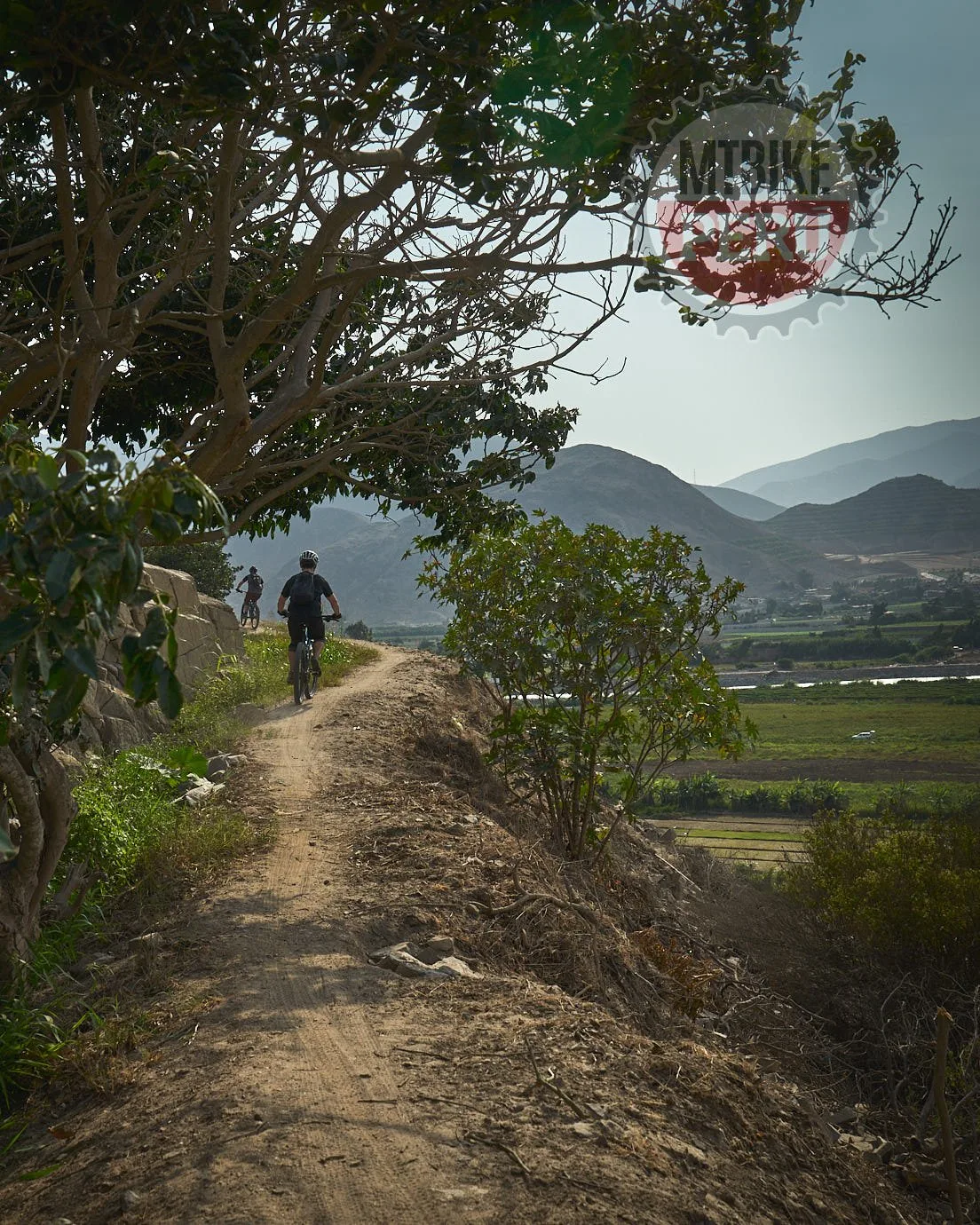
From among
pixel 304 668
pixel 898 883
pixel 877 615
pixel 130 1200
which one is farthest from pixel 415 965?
pixel 877 615

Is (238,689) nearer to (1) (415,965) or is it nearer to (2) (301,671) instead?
(2) (301,671)

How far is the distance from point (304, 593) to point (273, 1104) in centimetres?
901

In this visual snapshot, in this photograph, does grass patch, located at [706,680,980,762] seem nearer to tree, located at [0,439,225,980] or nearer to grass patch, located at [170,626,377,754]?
grass patch, located at [170,626,377,754]

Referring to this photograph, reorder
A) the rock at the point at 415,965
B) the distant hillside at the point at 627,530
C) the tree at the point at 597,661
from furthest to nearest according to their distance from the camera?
the distant hillside at the point at 627,530 < the tree at the point at 597,661 < the rock at the point at 415,965

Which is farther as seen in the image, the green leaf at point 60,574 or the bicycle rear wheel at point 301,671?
the bicycle rear wheel at point 301,671

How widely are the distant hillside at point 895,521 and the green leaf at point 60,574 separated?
146 metres

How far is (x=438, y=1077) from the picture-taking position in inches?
145

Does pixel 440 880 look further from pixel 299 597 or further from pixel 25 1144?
pixel 299 597

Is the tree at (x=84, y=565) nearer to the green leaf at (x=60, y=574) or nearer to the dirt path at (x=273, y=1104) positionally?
the green leaf at (x=60, y=574)

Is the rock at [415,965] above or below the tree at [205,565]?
below

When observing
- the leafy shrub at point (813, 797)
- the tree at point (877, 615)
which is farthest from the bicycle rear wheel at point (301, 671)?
the tree at point (877, 615)

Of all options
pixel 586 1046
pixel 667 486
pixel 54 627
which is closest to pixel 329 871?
pixel 586 1046

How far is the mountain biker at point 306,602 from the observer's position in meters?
12.1

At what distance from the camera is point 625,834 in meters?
12.4
